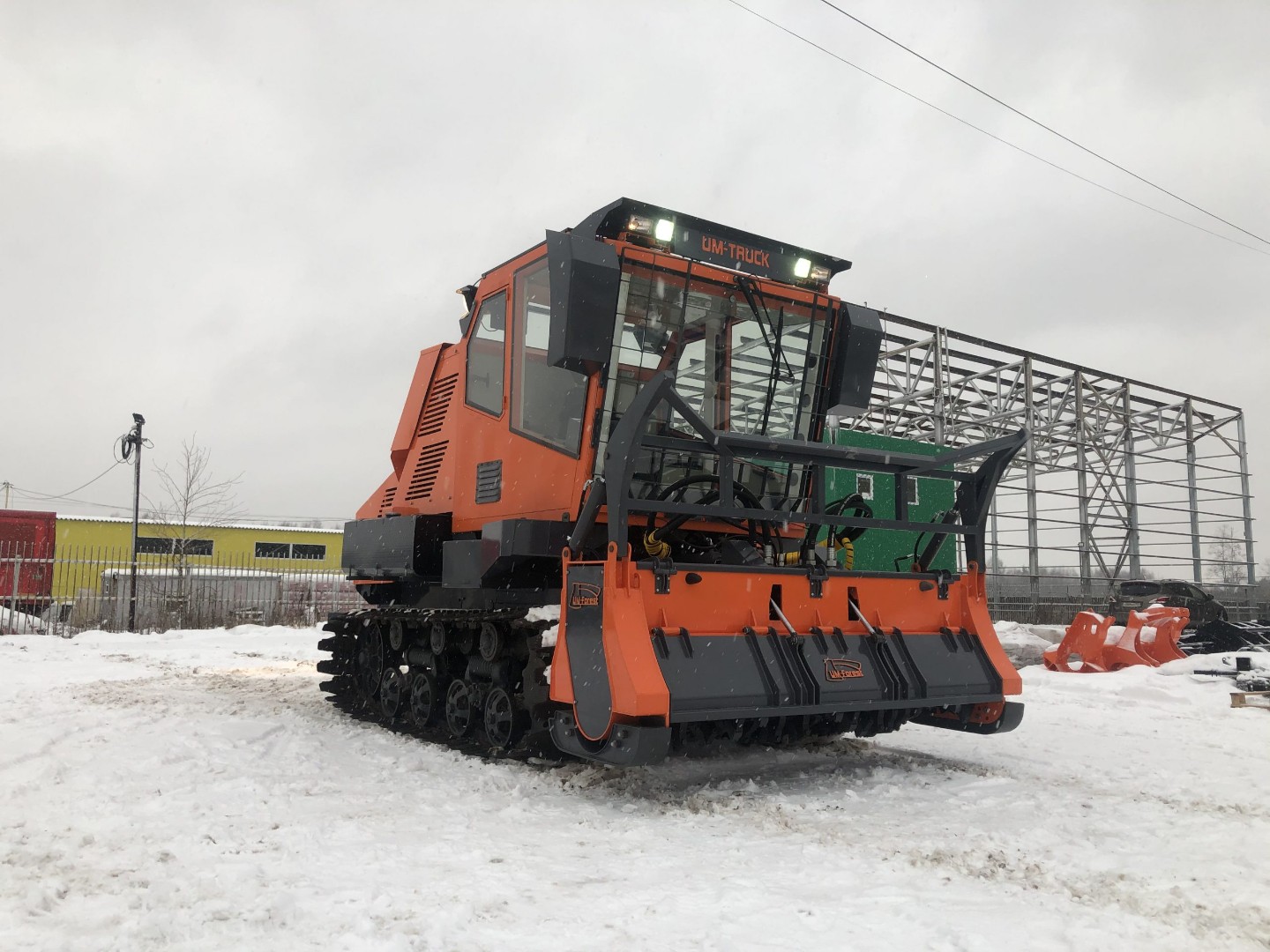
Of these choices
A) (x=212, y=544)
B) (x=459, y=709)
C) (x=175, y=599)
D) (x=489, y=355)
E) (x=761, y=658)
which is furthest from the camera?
(x=212, y=544)

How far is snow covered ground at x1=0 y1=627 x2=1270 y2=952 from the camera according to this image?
10.4 feet

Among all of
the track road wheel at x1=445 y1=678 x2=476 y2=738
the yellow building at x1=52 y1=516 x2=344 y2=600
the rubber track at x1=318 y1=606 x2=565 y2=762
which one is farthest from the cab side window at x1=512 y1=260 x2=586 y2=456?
the yellow building at x1=52 y1=516 x2=344 y2=600

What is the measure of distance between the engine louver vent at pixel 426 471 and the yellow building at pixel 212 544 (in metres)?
21.8

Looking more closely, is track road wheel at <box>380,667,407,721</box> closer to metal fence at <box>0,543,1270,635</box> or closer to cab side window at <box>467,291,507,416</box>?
cab side window at <box>467,291,507,416</box>

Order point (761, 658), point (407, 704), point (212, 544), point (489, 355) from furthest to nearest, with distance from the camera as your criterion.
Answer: point (212, 544) < point (407, 704) < point (489, 355) < point (761, 658)

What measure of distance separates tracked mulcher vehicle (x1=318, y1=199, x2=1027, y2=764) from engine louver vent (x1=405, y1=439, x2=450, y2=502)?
18cm

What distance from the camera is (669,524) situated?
18.6 feet

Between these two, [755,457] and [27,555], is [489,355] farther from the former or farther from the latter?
[27,555]

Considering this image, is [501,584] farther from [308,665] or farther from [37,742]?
[308,665]

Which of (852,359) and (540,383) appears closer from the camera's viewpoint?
(540,383)

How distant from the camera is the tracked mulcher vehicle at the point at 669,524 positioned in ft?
16.4

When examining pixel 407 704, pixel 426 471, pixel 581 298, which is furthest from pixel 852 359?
pixel 407 704

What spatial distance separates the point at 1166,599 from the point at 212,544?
95.6ft

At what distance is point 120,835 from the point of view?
4172 mm
